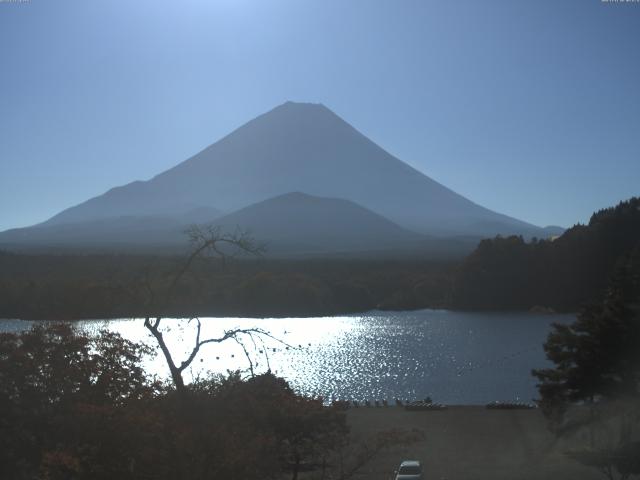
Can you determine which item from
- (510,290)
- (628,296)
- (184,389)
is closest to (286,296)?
(510,290)

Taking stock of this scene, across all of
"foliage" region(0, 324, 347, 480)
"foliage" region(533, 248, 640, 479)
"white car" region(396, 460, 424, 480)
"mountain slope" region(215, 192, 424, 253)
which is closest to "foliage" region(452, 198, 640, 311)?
"foliage" region(533, 248, 640, 479)

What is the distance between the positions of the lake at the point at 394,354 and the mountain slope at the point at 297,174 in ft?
365

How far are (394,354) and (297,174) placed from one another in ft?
432

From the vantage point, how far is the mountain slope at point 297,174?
518 ft

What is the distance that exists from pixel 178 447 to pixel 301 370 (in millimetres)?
20031

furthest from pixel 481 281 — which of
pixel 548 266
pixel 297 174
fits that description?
pixel 297 174

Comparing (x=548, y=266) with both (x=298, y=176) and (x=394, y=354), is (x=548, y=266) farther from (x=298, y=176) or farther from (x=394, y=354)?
(x=298, y=176)

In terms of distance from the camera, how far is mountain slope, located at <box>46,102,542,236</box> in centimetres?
15788

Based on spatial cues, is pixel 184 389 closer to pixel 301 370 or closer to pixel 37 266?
pixel 301 370

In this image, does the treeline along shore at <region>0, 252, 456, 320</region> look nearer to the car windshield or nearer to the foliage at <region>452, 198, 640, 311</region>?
the foliage at <region>452, 198, 640, 311</region>

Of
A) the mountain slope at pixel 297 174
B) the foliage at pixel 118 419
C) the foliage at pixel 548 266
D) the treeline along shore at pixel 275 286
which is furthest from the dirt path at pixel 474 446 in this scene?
the mountain slope at pixel 297 174

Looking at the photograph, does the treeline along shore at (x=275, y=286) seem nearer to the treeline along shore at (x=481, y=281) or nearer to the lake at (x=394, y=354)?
the treeline along shore at (x=481, y=281)

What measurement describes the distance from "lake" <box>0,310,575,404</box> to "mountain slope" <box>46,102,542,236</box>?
111335mm

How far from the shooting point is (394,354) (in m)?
30.6
